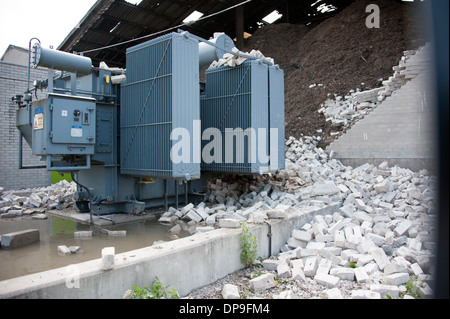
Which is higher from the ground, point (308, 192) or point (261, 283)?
point (308, 192)

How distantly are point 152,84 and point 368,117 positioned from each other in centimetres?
738

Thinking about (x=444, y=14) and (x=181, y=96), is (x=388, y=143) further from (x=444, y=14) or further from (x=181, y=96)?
(x=444, y=14)

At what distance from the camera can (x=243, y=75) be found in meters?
8.47

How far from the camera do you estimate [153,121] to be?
23.2 ft

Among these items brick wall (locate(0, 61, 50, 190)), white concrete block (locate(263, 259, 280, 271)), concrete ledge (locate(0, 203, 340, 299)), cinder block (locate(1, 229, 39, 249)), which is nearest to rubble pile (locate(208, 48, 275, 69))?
concrete ledge (locate(0, 203, 340, 299))

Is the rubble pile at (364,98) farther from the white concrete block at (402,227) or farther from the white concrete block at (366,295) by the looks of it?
the white concrete block at (366,295)

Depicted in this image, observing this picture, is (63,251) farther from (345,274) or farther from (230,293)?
(345,274)

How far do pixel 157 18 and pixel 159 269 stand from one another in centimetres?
1876

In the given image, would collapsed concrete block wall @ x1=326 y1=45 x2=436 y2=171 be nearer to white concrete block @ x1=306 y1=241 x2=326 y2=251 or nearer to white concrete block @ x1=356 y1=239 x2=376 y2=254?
white concrete block @ x1=356 y1=239 x2=376 y2=254

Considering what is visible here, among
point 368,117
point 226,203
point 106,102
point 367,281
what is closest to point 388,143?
point 368,117

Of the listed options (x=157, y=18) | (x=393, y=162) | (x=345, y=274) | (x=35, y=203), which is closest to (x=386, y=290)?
(x=345, y=274)

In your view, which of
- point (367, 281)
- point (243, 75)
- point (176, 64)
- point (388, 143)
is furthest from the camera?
point (388, 143)

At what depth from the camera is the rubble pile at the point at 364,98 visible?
34.2 ft
